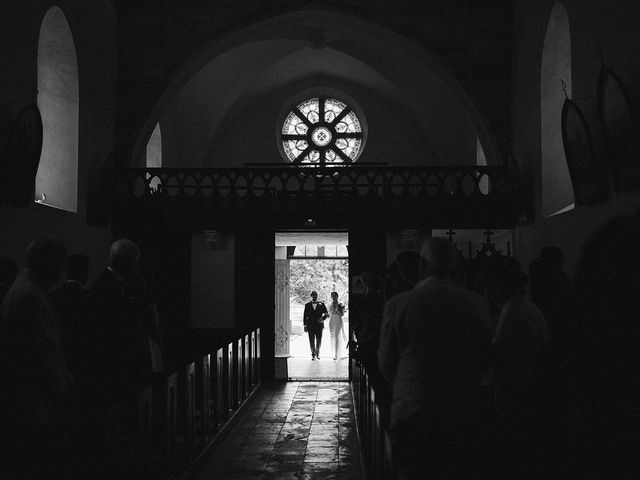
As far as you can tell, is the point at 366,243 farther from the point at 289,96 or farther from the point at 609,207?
the point at 609,207

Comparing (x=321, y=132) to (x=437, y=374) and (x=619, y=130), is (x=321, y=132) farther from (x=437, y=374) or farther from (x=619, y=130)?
(x=437, y=374)

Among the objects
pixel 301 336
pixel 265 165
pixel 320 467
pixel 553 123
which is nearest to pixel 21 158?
pixel 320 467

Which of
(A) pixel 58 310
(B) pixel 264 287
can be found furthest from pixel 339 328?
(A) pixel 58 310

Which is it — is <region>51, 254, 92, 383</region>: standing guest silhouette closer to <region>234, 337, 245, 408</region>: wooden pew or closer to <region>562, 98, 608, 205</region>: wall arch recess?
<region>234, 337, 245, 408</region>: wooden pew

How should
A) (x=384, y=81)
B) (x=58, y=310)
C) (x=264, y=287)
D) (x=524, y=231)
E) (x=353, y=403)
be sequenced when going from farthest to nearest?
(x=384, y=81) < (x=264, y=287) < (x=524, y=231) < (x=353, y=403) < (x=58, y=310)

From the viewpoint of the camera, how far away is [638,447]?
3328 mm

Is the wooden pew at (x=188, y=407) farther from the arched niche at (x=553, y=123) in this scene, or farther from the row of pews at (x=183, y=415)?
the arched niche at (x=553, y=123)

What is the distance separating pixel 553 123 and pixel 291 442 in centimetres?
568

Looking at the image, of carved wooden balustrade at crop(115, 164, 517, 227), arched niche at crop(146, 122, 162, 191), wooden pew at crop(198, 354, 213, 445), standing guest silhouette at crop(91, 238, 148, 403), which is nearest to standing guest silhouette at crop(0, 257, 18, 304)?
standing guest silhouette at crop(91, 238, 148, 403)

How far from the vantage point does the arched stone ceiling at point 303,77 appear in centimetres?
1359

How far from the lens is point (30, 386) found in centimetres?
321

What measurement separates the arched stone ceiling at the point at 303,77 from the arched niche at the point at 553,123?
2.86 m

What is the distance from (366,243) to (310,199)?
273cm

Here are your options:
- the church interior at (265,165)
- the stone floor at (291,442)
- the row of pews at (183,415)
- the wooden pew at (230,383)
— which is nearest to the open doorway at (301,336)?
the church interior at (265,165)
